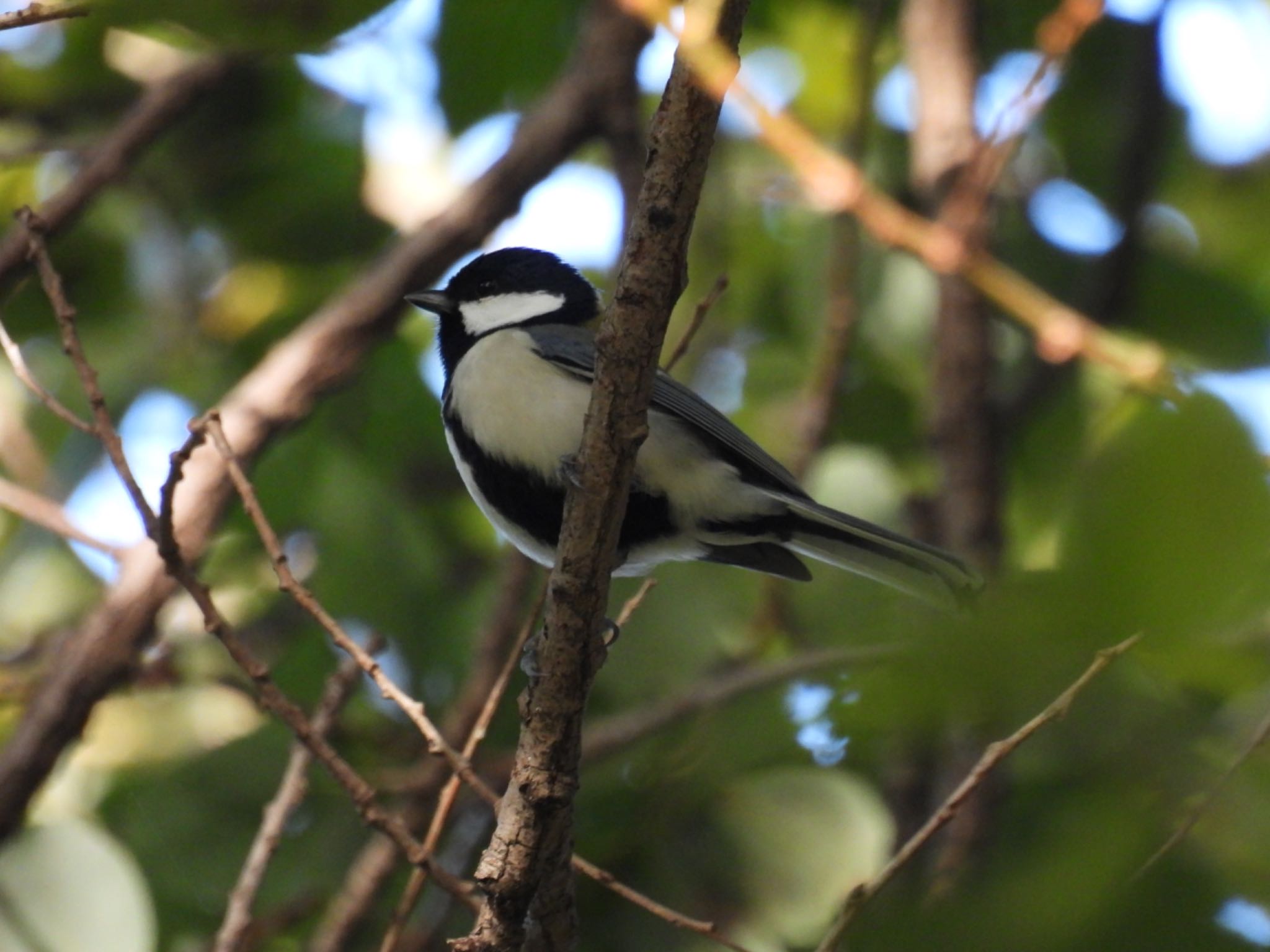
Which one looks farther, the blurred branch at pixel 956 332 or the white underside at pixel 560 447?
the blurred branch at pixel 956 332

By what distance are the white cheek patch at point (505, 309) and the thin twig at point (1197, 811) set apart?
2783 mm

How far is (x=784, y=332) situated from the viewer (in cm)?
416

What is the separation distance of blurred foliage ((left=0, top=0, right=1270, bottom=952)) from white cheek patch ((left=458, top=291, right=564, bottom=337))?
1.16ft

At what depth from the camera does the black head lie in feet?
10.9

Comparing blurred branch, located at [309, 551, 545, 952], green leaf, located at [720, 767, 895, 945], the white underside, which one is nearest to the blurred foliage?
green leaf, located at [720, 767, 895, 945]

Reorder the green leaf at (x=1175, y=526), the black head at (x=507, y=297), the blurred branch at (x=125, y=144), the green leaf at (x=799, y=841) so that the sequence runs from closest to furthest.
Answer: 1. the green leaf at (x=1175, y=526)
2. the green leaf at (x=799, y=841)
3. the blurred branch at (x=125, y=144)
4. the black head at (x=507, y=297)

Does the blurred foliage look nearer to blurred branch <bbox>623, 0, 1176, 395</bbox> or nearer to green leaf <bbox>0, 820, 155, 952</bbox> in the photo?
green leaf <bbox>0, 820, 155, 952</bbox>

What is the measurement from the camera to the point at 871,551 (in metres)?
2.63

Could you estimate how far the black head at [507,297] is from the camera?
3328 mm

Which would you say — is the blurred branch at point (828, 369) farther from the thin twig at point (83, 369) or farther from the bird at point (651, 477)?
the thin twig at point (83, 369)

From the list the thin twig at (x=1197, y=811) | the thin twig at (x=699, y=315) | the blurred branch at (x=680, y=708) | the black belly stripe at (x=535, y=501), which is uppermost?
the black belly stripe at (x=535, y=501)

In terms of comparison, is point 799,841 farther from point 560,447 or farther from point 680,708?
point 560,447

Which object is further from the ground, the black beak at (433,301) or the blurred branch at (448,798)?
the black beak at (433,301)

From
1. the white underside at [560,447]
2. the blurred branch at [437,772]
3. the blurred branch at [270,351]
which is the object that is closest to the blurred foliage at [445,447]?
the blurred branch at [437,772]
